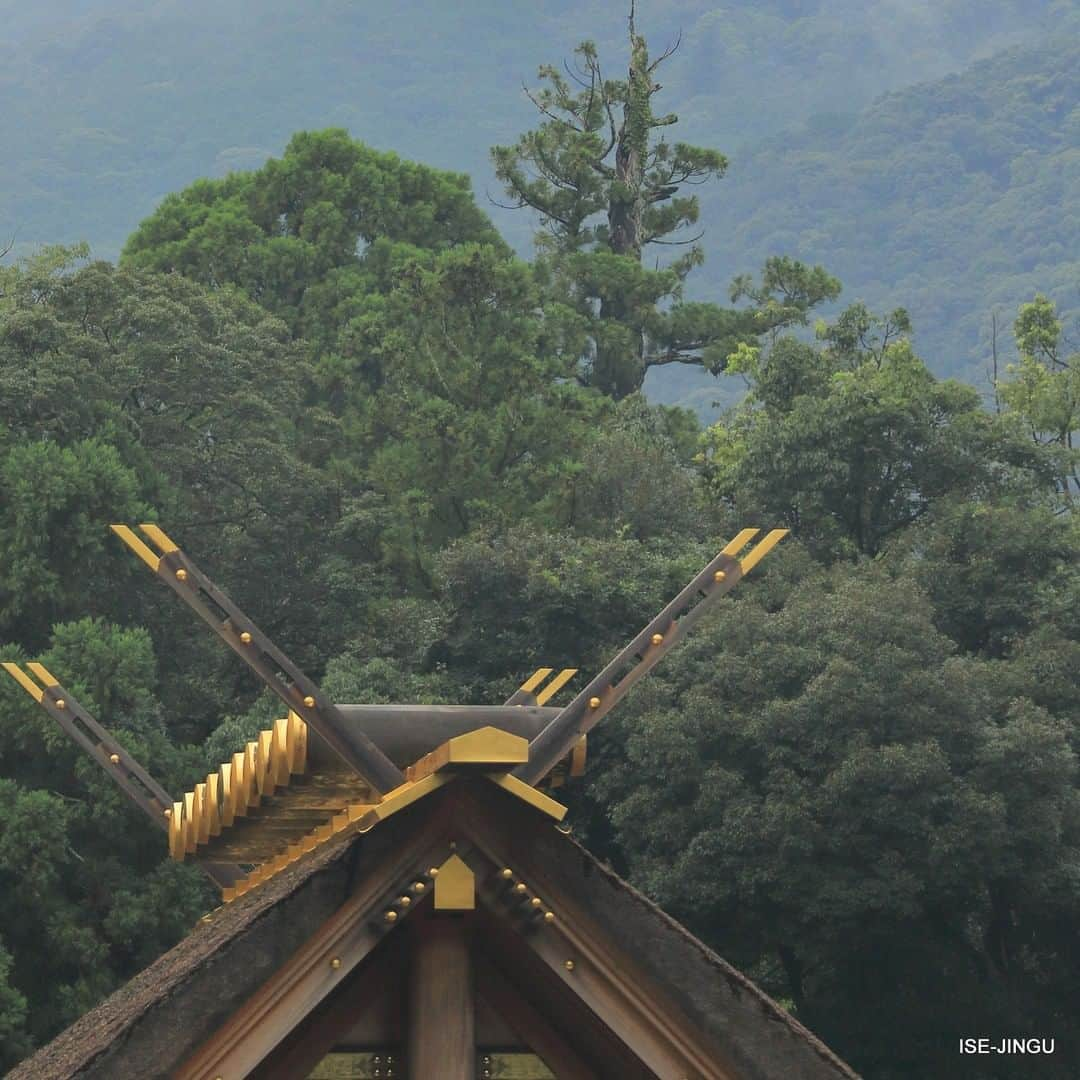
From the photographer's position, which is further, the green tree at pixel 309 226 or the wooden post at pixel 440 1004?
the green tree at pixel 309 226

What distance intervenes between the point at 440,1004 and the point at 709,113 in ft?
495

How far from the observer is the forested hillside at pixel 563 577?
21359 millimetres

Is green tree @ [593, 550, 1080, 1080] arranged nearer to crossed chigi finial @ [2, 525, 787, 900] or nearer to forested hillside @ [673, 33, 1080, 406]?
crossed chigi finial @ [2, 525, 787, 900]


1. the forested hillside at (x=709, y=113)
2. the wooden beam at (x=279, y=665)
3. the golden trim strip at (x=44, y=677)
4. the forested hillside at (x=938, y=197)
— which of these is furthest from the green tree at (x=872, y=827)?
the forested hillside at (x=938, y=197)

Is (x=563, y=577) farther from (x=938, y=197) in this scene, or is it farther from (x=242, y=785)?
(x=938, y=197)

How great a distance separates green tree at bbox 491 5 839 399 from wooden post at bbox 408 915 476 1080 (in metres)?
33.4

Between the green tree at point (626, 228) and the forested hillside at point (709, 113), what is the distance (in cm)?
4965

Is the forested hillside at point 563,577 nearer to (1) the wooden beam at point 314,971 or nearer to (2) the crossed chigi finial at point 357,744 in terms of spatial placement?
(2) the crossed chigi finial at point 357,744

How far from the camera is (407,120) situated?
150 meters

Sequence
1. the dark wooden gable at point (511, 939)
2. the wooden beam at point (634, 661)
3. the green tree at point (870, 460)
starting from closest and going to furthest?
the dark wooden gable at point (511, 939) → the wooden beam at point (634, 661) → the green tree at point (870, 460)

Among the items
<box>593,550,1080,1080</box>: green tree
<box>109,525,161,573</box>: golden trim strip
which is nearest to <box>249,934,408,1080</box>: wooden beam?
<box>109,525,161,573</box>: golden trim strip

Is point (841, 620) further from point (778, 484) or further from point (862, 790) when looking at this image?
point (778, 484)

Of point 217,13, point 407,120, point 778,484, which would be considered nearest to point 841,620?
point 778,484

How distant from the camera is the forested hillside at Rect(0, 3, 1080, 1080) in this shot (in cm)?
2136
